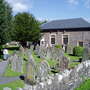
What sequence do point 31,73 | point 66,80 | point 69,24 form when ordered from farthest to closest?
point 69,24 → point 31,73 → point 66,80

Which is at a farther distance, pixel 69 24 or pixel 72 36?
pixel 69 24

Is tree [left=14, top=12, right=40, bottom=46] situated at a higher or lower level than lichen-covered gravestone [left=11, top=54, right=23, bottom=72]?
higher

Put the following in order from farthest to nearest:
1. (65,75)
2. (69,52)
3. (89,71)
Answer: (69,52)
(89,71)
(65,75)

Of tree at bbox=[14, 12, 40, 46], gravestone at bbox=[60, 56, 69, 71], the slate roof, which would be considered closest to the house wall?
the slate roof

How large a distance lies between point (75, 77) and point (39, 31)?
28.1 m

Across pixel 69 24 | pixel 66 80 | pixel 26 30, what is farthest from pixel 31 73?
pixel 69 24

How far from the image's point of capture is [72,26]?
33781 millimetres

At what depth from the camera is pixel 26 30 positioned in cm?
3438

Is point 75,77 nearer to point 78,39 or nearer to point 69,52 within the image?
point 69,52

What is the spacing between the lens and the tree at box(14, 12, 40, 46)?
112ft

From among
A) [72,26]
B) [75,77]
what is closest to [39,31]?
[72,26]

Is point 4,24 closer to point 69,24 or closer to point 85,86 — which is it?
point 85,86

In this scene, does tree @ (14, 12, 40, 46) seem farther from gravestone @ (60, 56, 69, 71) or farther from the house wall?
gravestone @ (60, 56, 69, 71)

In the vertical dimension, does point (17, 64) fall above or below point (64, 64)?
below
